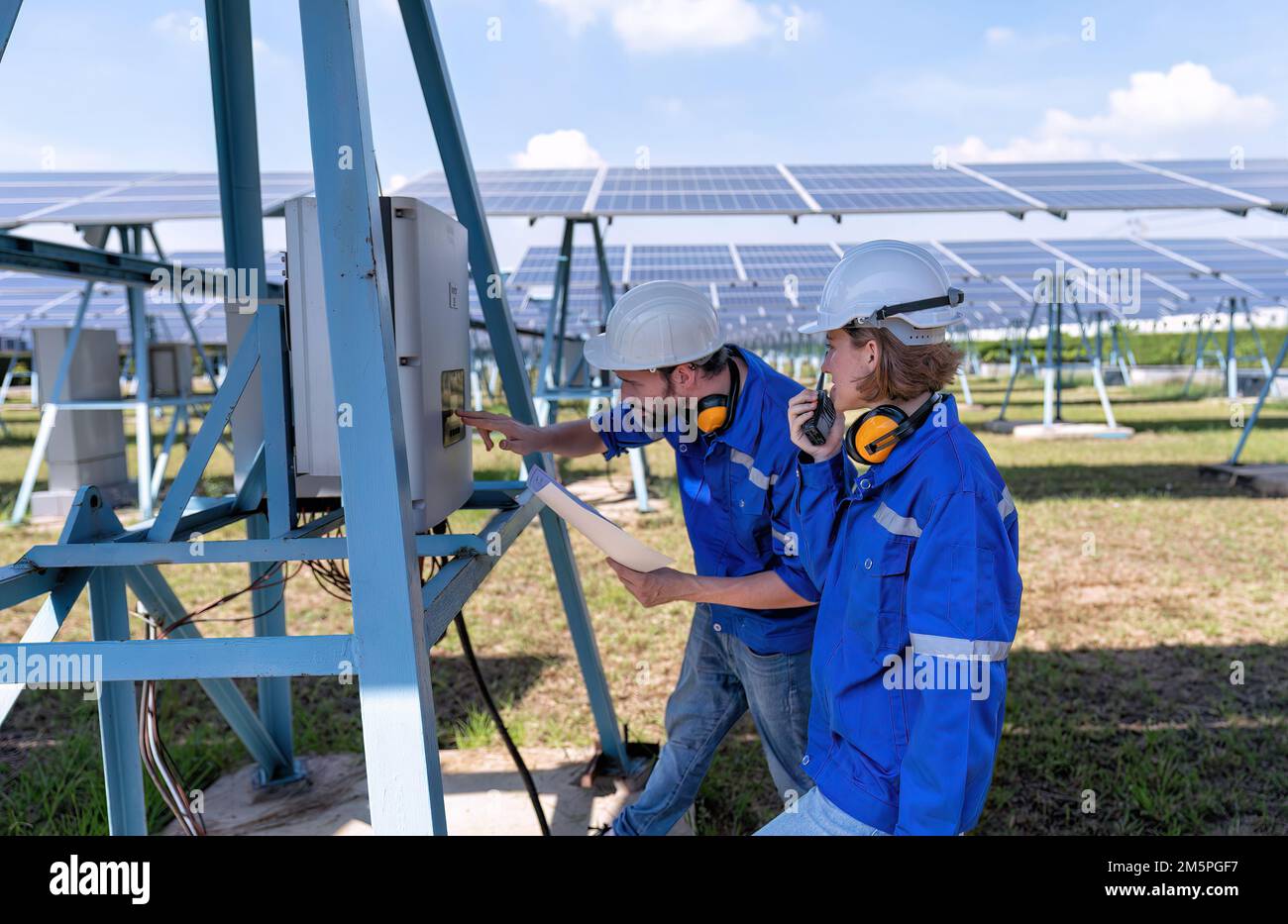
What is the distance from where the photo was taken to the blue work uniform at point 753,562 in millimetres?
2186

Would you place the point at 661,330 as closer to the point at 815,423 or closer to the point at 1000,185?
the point at 815,423

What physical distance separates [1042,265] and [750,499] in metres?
14.1

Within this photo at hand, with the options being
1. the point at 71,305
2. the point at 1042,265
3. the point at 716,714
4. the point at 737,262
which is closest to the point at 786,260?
the point at 737,262

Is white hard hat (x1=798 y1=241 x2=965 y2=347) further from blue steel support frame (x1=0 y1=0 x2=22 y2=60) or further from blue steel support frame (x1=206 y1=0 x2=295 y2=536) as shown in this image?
blue steel support frame (x1=206 y1=0 x2=295 y2=536)

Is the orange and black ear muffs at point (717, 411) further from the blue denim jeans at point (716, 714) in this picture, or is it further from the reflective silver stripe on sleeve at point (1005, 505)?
the reflective silver stripe on sleeve at point (1005, 505)

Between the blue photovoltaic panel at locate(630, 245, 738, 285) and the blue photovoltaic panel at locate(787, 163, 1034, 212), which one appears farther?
the blue photovoltaic panel at locate(630, 245, 738, 285)

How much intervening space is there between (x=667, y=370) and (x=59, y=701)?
360 centimetres

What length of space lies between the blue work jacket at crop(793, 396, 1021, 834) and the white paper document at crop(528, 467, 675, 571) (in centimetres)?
38

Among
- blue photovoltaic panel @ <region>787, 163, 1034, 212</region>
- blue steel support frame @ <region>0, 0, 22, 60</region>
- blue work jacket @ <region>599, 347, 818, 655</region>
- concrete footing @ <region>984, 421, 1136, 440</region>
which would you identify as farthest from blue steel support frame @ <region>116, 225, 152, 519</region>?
concrete footing @ <region>984, 421, 1136, 440</region>

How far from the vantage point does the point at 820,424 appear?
1772mm

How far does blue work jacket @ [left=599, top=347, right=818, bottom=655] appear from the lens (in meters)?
2.18
